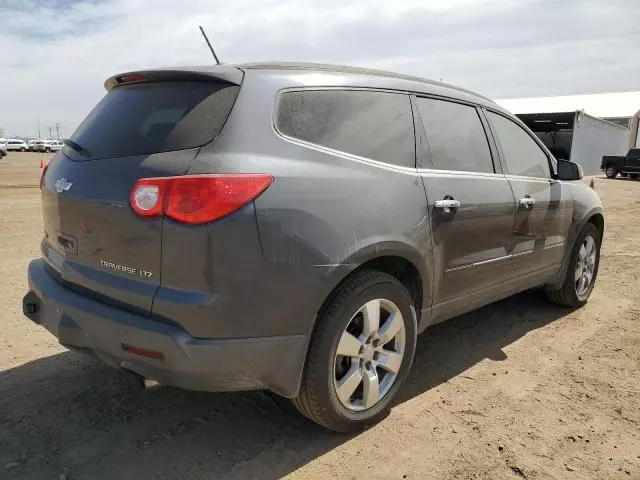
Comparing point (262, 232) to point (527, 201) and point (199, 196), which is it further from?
point (527, 201)

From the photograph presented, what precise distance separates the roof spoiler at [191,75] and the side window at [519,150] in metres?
2.08

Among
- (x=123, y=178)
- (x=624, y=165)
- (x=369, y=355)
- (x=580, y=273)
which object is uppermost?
(x=123, y=178)

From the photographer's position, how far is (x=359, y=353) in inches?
106

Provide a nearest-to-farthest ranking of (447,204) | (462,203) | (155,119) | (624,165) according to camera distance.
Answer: (155,119) < (447,204) < (462,203) < (624,165)

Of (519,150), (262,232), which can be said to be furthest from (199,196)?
(519,150)

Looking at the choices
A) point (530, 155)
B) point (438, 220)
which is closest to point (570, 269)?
point (530, 155)

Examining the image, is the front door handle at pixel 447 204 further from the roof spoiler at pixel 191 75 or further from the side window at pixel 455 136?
the roof spoiler at pixel 191 75

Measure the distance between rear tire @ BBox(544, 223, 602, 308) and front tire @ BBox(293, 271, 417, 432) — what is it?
2.37 metres

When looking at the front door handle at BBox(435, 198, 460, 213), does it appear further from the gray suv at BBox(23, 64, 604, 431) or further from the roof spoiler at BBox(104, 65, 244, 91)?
the roof spoiler at BBox(104, 65, 244, 91)

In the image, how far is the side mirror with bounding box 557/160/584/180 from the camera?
432 cm

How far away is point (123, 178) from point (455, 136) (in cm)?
206

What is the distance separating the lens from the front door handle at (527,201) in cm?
380

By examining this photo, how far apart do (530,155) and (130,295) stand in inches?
127

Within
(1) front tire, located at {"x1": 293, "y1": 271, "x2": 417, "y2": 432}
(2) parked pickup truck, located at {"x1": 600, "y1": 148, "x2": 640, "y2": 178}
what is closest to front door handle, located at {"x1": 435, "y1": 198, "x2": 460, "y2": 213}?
(1) front tire, located at {"x1": 293, "y1": 271, "x2": 417, "y2": 432}
